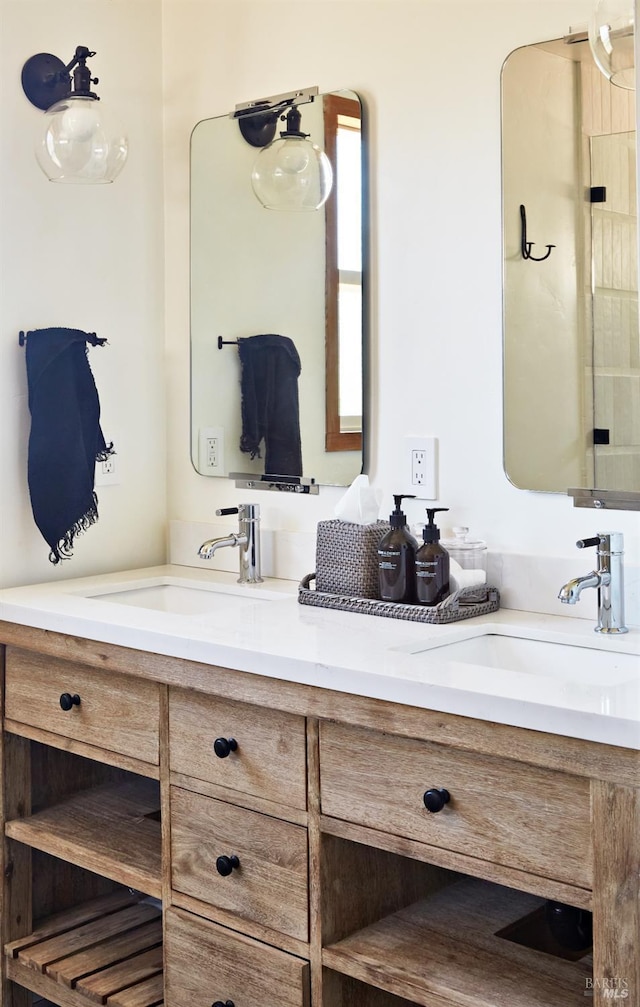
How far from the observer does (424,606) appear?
1779 millimetres

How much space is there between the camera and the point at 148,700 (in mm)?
1783

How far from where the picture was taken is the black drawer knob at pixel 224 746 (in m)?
1.61

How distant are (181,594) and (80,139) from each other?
96cm

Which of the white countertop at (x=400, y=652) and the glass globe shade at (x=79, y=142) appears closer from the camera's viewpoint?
the white countertop at (x=400, y=652)

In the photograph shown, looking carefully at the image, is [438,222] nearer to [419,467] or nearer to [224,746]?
[419,467]

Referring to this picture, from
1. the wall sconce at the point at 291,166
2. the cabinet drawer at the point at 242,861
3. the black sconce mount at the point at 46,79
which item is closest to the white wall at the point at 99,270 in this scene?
the black sconce mount at the point at 46,79

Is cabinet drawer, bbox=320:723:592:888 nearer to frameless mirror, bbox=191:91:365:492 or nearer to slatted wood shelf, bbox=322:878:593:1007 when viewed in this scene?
slatted wood shelf, bbox=322:878:593:1007

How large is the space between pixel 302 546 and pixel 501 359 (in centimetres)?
62

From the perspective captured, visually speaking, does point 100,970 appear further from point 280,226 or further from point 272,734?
point 280,226

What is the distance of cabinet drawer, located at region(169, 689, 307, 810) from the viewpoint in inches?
60.2

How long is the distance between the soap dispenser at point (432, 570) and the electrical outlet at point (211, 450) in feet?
2.54

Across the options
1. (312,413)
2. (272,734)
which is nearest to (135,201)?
(312,413)

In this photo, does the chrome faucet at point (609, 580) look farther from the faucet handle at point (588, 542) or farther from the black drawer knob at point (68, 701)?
the black drawer knob at point (68, 701)

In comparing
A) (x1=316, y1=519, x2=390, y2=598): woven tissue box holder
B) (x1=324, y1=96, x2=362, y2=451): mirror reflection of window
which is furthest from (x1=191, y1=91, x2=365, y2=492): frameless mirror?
(x1=316, y1=519, x2=390, y2=598): woven tissue box holder
